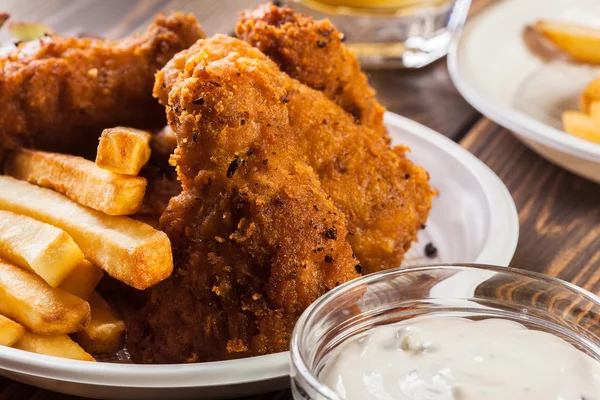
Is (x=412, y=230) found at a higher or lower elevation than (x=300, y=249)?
lower

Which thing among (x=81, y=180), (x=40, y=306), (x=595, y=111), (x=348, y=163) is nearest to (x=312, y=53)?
(x=348, y=163)

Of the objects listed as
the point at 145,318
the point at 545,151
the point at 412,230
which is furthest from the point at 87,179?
the point at 545,151

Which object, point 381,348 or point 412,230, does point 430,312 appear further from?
point 412,230

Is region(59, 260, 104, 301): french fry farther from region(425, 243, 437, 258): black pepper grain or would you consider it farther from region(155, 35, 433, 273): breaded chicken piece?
region(425, 243, 437, 258): black pepper grain

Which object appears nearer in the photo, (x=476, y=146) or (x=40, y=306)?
(x=40, y=306)

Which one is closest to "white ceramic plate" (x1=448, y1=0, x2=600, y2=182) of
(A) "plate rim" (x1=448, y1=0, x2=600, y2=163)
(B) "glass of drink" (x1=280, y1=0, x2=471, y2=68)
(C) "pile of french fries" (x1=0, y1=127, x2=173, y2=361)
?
(A) "plate rim" (x1=448, y1=0, x2=600, y2=163)

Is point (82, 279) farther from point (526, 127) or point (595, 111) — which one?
point (595, 111)
